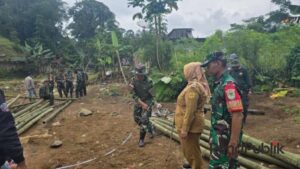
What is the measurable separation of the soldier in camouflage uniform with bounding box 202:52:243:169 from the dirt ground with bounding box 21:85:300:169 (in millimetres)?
2156

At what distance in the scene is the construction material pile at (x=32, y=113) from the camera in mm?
10102

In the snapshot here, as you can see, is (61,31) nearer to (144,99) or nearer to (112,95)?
(112,95)

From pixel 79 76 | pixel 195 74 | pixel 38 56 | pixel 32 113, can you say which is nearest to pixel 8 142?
pixel 195 74

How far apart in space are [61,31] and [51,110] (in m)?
33.1

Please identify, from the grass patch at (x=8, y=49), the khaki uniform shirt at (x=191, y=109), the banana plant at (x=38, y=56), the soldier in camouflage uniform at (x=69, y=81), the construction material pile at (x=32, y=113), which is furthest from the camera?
the grass patch at (x=8, y=49)

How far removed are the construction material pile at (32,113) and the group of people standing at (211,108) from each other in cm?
411

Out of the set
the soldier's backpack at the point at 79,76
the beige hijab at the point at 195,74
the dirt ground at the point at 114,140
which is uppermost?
the beige hijab at the point at 195,74

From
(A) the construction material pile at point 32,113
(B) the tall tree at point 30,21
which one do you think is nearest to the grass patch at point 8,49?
(B) the tall tree at point 30,21

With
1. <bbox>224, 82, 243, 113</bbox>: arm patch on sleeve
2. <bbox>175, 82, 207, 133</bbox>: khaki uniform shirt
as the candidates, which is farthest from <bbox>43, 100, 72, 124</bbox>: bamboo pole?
<bbox>224, 82, 243, 113</bbox>: arm patch on sleeve

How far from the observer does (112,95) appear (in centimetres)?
1797

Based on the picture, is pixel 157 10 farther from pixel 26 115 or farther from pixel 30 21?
pixel 30 21

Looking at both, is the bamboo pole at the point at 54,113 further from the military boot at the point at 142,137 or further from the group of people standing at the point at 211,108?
the group of people standing at the point at 211,108

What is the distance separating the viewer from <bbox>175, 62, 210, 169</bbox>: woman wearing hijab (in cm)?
464

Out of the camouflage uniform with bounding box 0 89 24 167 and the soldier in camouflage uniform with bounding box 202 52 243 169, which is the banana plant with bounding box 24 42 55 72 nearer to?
the soldier in camouflage uniform with bounding box 202 52 243 169
